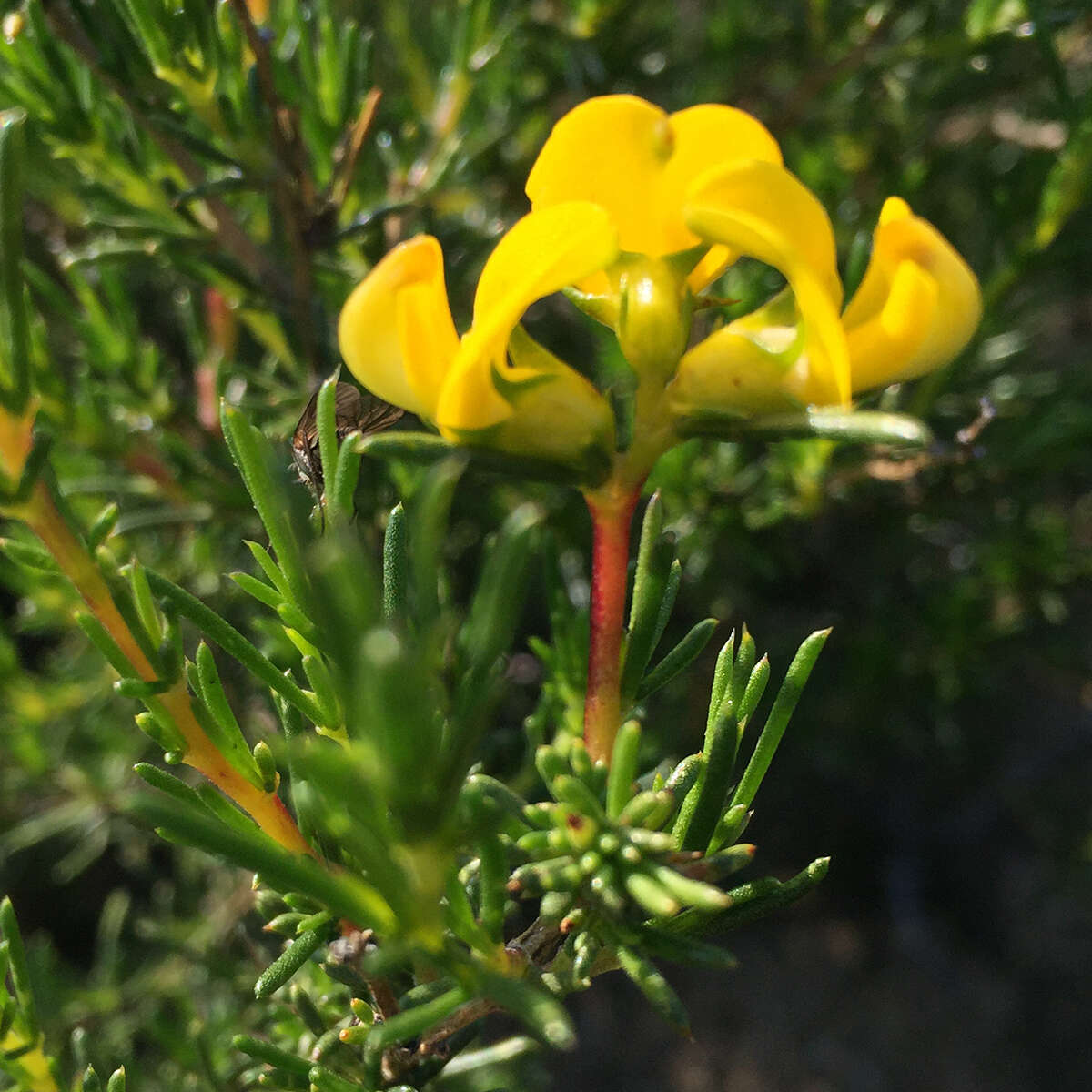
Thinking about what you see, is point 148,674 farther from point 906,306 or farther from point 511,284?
point 906,306

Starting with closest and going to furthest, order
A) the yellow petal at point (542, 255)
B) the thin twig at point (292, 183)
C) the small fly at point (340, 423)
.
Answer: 1. the yellow petal at point (542, 255)
2. the small fly at point (340, 423)
3. the thin twig at point (292, 183)

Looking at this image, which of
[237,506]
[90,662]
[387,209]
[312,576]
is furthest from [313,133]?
[90,662]

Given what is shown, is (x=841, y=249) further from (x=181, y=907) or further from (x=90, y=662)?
(x=181, y=907)

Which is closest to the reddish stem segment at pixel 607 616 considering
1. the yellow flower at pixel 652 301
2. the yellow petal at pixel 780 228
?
the yellow flower at pixel 652 301

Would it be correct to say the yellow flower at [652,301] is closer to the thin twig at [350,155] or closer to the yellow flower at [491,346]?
the yellow flower at [491,346]

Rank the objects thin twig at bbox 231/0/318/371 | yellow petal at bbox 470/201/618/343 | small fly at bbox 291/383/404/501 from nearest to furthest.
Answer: yellow petal at bbox 470/201/618/343, small fly at bbox 291/383/404/501, thin twig at bbox 231/0/318/371

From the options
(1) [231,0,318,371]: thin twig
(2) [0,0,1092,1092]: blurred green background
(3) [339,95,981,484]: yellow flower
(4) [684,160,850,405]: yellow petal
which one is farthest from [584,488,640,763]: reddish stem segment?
(1) [231,0,318,371]: thin twig

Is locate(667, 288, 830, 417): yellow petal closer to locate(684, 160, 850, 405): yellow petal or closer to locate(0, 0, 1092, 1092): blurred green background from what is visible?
locate(684, 160, 850, 405): yellow petal
